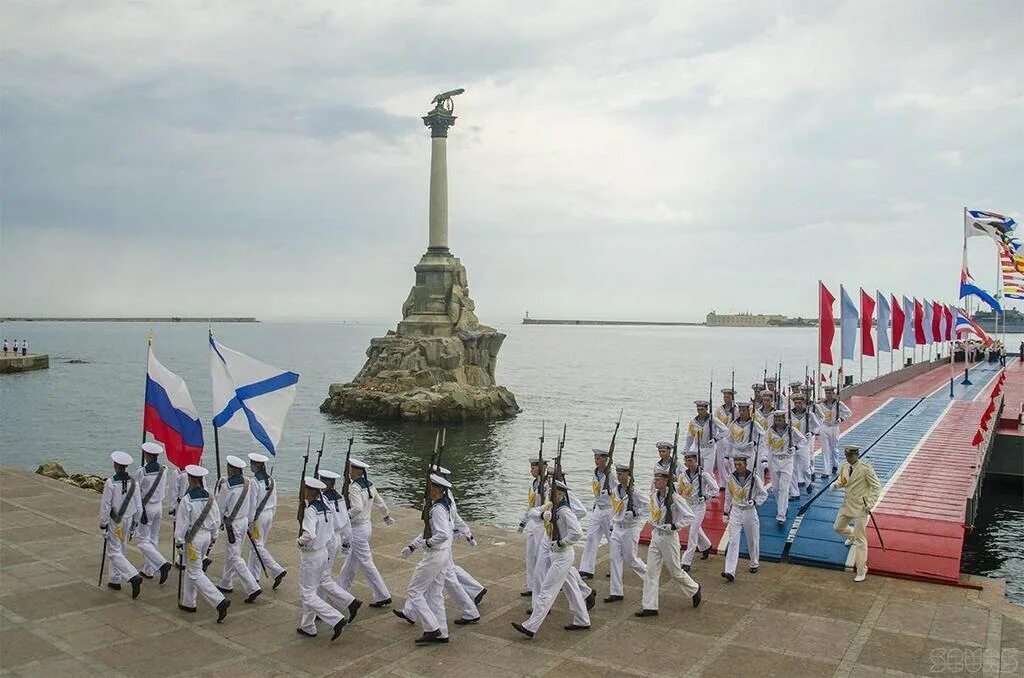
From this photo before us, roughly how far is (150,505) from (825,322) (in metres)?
19.5

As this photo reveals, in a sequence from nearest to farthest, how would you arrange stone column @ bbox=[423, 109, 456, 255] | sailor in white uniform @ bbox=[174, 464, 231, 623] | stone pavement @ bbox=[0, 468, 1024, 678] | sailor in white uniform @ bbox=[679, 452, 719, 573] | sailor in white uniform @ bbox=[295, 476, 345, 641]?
stone pavement @ bbox=[0, 468, 1024, 678] < sailor in white uniform @ bbox=[295, 476, 345, 641] < sailor in white uniform @ bbox=[174, 464, 231, 623] < sailor in white uniform @ bbox=[679, 452, 719, 573] < stone column @ bbox=[423, 109, 456, 255]

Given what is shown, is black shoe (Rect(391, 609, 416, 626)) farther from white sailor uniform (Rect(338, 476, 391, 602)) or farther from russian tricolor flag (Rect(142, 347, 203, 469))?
russian tricolor flag (Rect(142, 347, 203, 469))

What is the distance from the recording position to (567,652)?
9523 mm

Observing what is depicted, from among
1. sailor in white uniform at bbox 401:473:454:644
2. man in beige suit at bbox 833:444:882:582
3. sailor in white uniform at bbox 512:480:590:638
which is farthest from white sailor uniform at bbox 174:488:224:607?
man in beige suit at bbox 833:444:882:582

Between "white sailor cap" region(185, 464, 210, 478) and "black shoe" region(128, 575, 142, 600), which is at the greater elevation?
"white sailor cap" region(185, 464, 210, 478)

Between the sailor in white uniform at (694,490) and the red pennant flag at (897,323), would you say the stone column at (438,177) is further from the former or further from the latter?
the sailor in white uniform at (694,490)

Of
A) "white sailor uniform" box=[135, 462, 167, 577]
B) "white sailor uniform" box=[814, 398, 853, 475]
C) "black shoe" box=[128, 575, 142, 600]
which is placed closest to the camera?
"black shoe" box=[128, 575, 142, 600]

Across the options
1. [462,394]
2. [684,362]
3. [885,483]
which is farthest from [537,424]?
[684,362]

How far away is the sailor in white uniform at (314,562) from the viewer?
9.81m

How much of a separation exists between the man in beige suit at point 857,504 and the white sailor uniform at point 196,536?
31.5 feet

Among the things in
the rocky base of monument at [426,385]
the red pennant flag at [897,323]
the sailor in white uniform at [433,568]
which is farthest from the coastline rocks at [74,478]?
the red pennant flag at [897,323]

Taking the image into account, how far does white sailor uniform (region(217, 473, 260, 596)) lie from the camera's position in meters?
11.2

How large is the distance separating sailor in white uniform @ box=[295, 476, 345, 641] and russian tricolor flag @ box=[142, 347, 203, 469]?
2.96m

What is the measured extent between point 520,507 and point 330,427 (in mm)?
23732
